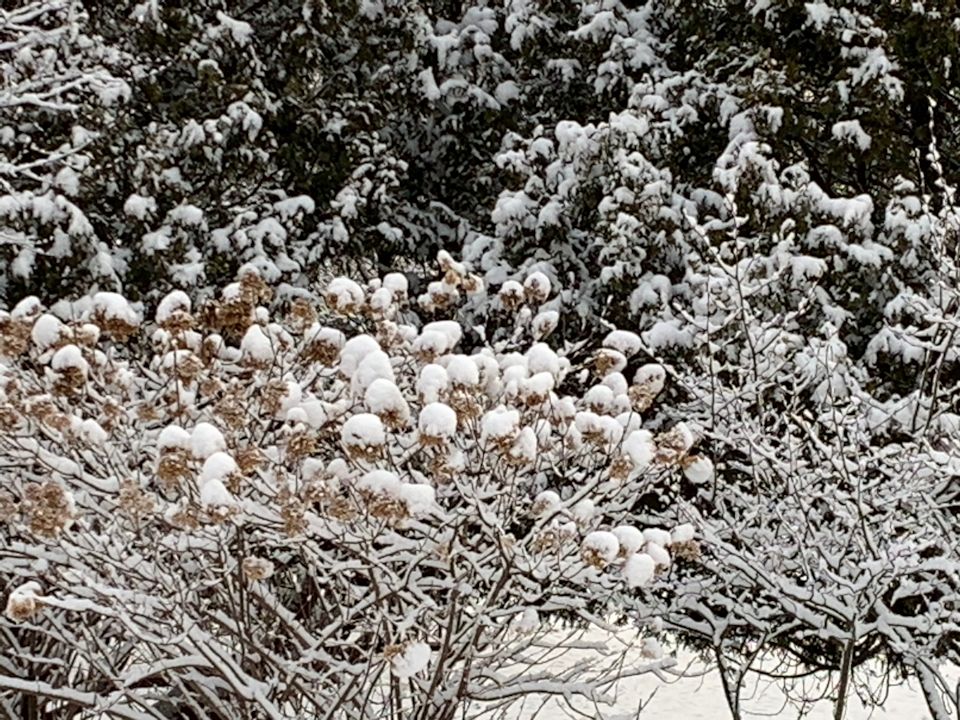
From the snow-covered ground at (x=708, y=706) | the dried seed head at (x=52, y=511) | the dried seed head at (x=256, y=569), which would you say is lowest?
the snow-covered ground at (x=708, y=706)

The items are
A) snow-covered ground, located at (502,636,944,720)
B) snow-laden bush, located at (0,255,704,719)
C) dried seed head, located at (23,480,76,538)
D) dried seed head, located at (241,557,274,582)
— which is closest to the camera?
dried seed head, located at (23,480,76,538)

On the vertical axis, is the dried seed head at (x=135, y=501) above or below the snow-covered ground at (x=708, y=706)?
above

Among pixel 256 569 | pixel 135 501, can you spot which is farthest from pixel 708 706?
pixel 135 501

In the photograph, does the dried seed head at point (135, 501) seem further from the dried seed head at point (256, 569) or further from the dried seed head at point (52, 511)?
the dried seed head at point (256, 569)

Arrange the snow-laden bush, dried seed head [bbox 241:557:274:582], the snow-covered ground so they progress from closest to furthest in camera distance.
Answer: the snow-laden bush, dried seed head [bbox 241:557:274:582], the snow-covered ground

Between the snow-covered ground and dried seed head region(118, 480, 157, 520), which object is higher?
dried seed head region(118, 480, 157, 520)

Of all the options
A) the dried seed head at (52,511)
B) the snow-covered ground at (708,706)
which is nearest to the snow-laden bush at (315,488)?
the dried seed head at (52,511)

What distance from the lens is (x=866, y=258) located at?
7.17m

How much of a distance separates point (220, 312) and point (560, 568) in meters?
1.40

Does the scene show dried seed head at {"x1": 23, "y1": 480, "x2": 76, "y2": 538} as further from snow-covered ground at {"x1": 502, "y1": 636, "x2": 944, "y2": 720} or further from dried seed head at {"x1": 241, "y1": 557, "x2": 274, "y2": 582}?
snow-covered ground at {"x1": 502, "y1": 636, "x2": 944, "y2": 720}

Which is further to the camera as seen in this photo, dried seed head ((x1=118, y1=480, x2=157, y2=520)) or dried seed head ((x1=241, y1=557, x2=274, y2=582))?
dried seed head ((x1=241, y1=557, x2=274, y2=582))

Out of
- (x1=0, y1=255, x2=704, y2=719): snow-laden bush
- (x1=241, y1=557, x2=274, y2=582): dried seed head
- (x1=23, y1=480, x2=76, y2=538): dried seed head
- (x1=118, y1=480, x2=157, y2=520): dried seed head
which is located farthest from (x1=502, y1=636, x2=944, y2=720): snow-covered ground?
(x1=23, y1=480, x2=76, y2=538): dried seed head

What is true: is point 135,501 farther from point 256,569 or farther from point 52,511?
point 256,569

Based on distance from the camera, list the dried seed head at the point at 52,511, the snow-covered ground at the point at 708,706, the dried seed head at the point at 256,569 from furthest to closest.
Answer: the snow-covered ground at the point at 708,706, the dried seed head at the point at 256,569, the dried seed head at the point at 52,511
